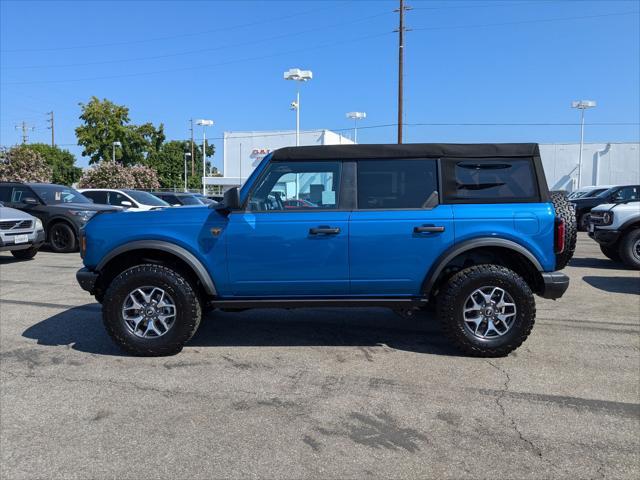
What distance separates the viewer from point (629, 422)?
3369 mm

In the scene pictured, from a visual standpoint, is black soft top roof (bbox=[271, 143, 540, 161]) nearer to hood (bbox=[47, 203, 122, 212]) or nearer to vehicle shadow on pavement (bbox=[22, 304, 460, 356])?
vehicle shadow on pavement (bbox=[22, 304, 460, 356])

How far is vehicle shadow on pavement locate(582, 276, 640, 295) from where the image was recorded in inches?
305

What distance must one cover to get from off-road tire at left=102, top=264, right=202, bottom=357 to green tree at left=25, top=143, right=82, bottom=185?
72386 mm

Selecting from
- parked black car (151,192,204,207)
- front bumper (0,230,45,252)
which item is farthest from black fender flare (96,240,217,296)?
parked black car (151,192,204,207)

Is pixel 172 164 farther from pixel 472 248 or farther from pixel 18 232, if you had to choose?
pixel 472 248

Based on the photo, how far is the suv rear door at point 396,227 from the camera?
4.45m

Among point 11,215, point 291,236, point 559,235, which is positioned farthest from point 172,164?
point 559,235

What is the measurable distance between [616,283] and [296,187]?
21.1 ft

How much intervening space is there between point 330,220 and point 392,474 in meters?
2.29

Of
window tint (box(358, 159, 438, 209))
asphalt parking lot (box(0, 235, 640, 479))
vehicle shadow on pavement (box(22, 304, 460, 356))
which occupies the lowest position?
asphalt parking lot (box(0, 235, 640, 479))

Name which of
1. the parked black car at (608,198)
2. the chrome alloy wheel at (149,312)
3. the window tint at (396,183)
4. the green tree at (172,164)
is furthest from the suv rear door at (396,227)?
the green tree at (172,164)

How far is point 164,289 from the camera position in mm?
4535

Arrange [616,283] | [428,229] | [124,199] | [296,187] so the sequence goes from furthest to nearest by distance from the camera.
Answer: [124,199] < [616,283] < [296,187] < [428,229]

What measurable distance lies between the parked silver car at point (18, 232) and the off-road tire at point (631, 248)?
12.1 meters
